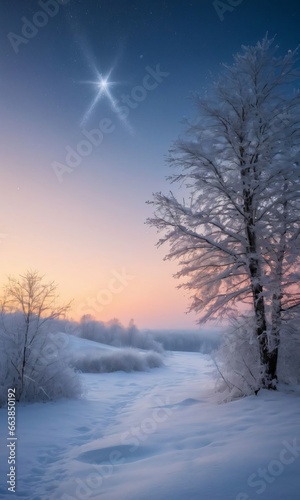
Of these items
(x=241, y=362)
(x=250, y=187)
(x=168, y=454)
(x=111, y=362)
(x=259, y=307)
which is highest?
(x=250, y=187)

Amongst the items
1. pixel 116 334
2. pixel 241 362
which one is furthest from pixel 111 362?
pixel 116 334

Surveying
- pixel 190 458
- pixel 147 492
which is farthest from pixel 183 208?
pixel 147 492

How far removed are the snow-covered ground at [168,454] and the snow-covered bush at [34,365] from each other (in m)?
1.60

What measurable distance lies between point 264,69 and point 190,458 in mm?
8675

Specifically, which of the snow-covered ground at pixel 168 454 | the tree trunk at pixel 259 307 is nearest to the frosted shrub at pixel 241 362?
the tree trunk at pixel 259 307

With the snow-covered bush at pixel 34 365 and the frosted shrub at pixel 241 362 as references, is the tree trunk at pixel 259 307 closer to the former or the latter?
the frosted shrub at pixel 241 362

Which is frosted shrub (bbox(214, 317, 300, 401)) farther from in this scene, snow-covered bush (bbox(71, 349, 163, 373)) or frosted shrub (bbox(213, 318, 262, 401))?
snow-covered bush (bbox(71, 349, 163, 373))

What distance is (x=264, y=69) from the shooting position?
738cm

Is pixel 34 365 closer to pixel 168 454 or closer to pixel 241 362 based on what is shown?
pixel 241 362

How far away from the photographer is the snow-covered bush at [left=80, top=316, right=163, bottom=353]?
51916 mm

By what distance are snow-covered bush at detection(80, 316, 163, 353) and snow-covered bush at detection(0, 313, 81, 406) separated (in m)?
39.0

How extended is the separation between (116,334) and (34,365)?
163ft

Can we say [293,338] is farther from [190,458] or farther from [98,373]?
[98,373]

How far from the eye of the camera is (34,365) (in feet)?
33.6
